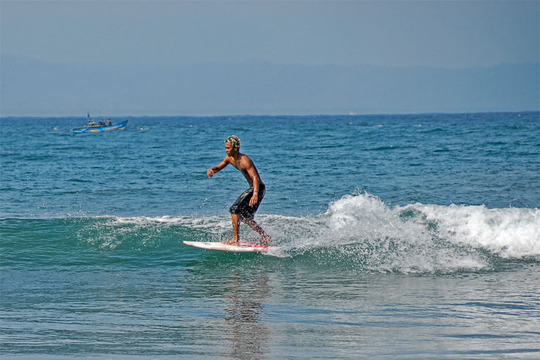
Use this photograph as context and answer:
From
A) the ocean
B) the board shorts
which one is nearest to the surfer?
the board shorts

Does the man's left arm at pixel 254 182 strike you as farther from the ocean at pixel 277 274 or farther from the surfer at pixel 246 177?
the ocean at pixel 277 274

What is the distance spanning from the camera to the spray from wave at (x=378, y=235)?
10609 mm

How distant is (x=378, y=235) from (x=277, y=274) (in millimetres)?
2403

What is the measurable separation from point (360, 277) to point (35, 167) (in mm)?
21269

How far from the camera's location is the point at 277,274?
32.8 feet

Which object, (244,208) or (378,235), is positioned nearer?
(244,208)

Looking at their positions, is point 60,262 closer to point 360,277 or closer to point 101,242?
point 101,242

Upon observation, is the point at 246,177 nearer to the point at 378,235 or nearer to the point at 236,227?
the point at 236,227

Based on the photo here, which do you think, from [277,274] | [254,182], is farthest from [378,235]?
[254,182]

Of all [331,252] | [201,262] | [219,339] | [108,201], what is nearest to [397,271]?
[331,252]

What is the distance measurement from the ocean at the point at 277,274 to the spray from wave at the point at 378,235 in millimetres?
38

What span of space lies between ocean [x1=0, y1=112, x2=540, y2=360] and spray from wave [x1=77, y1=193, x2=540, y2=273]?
0.12 feet

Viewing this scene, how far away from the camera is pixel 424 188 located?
64.0 feet

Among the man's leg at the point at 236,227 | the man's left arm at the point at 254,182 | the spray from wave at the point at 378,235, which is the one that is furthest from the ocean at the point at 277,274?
the man's left arm at the point at 254,182
